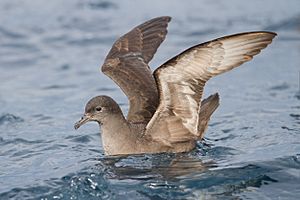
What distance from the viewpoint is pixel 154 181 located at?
825 cm

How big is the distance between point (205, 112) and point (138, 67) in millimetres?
1002

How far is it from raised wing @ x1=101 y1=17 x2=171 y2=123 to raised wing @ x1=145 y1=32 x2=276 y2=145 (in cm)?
45

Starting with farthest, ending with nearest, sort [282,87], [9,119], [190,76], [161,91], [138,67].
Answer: [282,87], [9,119], [138,67], [161,91], [190,76]

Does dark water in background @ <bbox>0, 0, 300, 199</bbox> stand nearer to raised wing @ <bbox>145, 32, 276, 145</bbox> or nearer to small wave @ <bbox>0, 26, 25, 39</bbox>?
small wave @ <bbox>0, 26, 25, 39</bbox>

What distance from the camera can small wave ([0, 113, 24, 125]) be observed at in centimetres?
1123

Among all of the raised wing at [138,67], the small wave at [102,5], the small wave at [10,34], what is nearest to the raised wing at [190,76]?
the raised wing at [138,67]

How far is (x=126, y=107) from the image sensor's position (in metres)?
11.9

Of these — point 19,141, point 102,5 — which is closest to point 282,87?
point 19,141

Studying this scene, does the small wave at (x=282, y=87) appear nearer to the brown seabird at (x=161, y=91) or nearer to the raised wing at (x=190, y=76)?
the brown seabird at (x=161, y=91)

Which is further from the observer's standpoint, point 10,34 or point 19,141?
point 10,34

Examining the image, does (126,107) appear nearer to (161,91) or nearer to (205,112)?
(205,112)

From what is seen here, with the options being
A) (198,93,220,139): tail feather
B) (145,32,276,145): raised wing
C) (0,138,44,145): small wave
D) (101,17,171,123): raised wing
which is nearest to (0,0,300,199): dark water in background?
(0,138,44,145): small wave

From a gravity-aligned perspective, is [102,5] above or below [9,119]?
above

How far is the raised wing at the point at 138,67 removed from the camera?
975 cm
